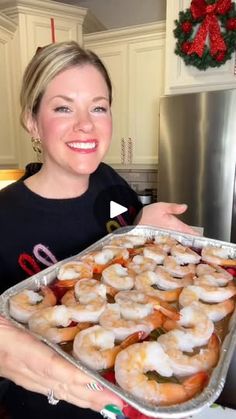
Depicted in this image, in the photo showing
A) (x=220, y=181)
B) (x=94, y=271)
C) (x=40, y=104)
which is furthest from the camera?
(x=220, y=181)

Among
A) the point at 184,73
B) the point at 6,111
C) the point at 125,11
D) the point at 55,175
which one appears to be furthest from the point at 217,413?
the point at 125,11

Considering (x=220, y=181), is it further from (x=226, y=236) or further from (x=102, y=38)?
(x=102, y=38)

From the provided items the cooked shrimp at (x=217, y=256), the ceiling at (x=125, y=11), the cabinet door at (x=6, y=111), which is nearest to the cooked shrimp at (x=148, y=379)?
the cooked shrimp at (x=217, y=256)

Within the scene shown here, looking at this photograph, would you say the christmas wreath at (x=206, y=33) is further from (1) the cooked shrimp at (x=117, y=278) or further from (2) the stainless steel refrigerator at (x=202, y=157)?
(1) the cooked shrimp at (x=117, y=278)

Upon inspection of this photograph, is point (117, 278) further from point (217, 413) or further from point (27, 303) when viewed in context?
point (217, 413)

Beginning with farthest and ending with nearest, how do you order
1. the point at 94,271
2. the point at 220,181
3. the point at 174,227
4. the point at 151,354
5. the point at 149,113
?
the point at 149,113 → the point at 220,181 → the point at 174,227 → the point at 94,271 → the point at 151,354

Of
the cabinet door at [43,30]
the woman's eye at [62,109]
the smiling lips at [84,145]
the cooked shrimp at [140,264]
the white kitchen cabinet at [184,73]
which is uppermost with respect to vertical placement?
the cabinet door at [43,30]

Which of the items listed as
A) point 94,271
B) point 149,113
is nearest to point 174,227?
point 94,271
